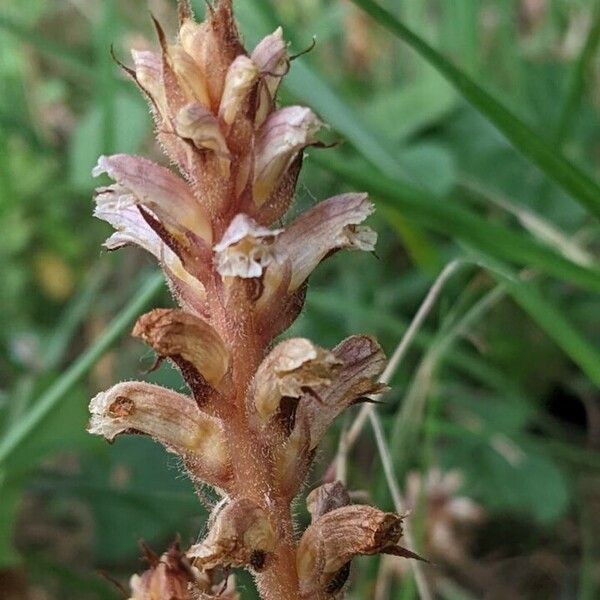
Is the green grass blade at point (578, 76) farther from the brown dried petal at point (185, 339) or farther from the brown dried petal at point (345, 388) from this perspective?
the brown dried petal at point (185, 339)

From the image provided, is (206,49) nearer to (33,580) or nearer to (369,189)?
(369,189)

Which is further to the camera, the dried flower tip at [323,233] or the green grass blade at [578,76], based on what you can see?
the green grass blade at [578,76]

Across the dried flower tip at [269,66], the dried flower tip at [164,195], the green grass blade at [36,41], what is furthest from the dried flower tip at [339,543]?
the green grass blade at [36,41]

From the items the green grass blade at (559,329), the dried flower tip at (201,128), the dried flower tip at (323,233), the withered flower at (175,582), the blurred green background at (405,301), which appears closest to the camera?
the dried flower tip at (201,128)

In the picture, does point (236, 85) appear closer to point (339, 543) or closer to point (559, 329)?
point (339, 543)

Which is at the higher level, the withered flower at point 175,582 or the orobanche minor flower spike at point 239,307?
the orobanche minor flower spike at point 239,307

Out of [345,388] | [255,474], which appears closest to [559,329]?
[345,388]

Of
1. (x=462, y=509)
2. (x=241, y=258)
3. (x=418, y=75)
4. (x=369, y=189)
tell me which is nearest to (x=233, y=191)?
(x=241, y=258)
